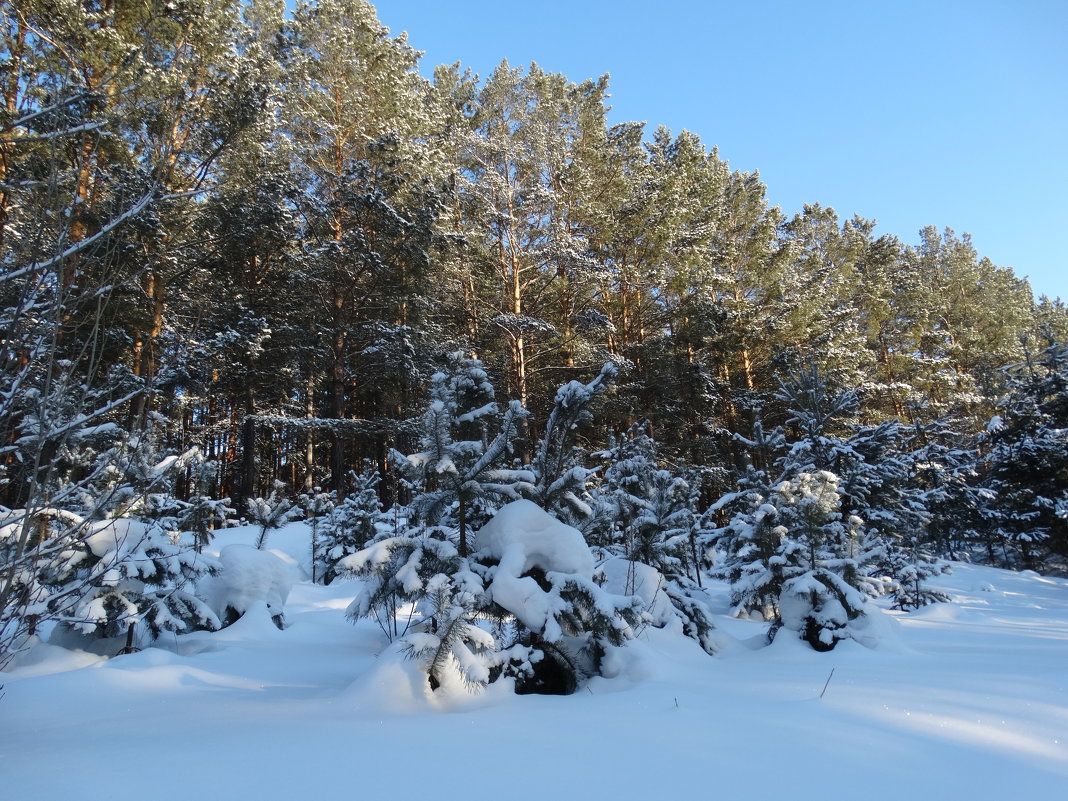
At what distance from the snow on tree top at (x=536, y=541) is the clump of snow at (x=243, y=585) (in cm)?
382

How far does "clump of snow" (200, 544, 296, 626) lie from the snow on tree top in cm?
382

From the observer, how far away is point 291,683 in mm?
4191

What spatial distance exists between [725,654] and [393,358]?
11.3 metres

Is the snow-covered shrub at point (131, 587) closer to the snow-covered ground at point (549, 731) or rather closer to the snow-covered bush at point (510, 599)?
the snow-covered ground at point (549, 731)

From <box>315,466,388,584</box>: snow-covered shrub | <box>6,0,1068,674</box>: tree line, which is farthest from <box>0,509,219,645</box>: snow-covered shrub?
<box>315,466,388,584</box>: snow-covered shrub

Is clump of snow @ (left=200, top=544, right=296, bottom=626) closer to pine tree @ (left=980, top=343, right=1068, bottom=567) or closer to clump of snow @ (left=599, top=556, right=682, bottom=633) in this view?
clump of snow @ (left=599, top=556, right=682, bottom=633)

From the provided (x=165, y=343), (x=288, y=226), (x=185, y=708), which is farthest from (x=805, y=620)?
(x=288, y=226)

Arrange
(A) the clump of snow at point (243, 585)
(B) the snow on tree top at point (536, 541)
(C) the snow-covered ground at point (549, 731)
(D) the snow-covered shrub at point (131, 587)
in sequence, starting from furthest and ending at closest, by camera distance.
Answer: (A) the clump of snow at point (243, 585), (D) the snow-covered shrub at point (131, 587), (B) the snow on tree top at point (536, 541), (C) the snow-covered ground at point (549, 731)

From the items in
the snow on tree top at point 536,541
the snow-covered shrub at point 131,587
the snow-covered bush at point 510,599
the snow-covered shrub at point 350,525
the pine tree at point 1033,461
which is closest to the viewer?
the snow-covered bush at point 510,599

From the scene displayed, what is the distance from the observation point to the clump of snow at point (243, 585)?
6.45 meters

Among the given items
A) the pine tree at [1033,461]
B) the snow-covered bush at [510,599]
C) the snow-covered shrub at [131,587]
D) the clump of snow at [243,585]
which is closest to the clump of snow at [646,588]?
the snow-covered bush at [510,599]

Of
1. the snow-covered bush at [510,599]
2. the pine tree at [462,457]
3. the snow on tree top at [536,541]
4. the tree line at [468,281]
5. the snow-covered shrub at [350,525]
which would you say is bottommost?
the snow-covered shrub at [350,525]

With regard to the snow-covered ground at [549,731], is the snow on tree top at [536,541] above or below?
above

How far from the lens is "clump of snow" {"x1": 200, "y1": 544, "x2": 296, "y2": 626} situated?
21.2 ft
